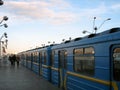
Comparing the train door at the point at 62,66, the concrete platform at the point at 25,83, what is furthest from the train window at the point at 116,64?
the concrete platform at the point at 25,83

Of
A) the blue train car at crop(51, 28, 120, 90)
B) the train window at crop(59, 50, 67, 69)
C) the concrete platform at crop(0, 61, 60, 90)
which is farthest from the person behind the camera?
the concrete platform at crop(0, 61, 60, 90)

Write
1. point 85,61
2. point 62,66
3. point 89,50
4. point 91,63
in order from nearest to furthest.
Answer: point 91,63 → point 89,50 → point 85,61 → point 62,66

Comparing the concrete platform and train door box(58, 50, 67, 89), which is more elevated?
train door box(58, 50, 67, 89)

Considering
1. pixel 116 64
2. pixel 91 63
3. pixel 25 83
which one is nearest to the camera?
pixel 116 64

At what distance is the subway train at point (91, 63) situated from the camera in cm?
1018

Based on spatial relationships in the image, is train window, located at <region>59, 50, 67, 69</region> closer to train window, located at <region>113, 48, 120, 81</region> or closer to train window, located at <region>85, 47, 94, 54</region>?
train window, located at <region>85, 47, 94, 54</region>

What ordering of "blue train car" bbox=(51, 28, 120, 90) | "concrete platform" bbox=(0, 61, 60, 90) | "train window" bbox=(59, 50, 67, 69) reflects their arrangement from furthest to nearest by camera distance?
"concrete platform" bbox=(0, 61, 60, 90) < "train window" bbox=(59, 50, 67, 69) < "blue train car" bbox=(51, 28, 120, 90)

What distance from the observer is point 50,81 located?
23.8 m

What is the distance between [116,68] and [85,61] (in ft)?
11.1

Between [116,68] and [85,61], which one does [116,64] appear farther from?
[85,61]

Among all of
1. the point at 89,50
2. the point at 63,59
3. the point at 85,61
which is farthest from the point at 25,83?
the point at 89,50

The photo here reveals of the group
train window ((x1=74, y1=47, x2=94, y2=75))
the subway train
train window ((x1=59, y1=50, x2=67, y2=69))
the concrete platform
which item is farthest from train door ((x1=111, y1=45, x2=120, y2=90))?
the concrete platform

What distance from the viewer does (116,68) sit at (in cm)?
998

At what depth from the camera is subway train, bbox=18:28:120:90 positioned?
33.4 ft
